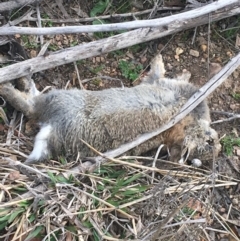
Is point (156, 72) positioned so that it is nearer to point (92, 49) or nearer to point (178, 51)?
point (178, 51)

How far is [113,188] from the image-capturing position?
4578 millimetres

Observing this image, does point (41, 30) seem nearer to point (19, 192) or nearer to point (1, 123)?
point (1, 123)

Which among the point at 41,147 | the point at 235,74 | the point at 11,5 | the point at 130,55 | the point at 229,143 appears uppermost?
the point at 11,5

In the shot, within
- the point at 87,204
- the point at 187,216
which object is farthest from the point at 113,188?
the point at 187,216

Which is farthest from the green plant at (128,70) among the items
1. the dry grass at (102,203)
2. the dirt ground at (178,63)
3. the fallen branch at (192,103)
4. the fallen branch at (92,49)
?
the dry grass at (102,203)

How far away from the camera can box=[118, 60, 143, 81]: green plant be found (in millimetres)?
5430

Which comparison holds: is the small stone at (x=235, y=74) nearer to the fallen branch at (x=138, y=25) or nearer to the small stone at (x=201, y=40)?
the small stone at (x=201, y=40)

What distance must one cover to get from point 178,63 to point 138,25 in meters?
1.16

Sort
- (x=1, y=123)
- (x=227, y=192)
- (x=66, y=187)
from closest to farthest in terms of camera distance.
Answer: (x=66, y=187) < (x=1, y=123) < (x=227, y=192)

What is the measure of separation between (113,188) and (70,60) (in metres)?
1.15

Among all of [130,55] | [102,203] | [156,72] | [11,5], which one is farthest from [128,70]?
[102,203]

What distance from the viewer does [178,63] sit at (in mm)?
5684

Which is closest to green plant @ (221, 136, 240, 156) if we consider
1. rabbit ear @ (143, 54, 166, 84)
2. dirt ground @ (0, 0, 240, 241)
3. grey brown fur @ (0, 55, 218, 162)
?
dirt ground @ (0, 0, 240, 241)

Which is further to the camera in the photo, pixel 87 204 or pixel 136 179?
pixel 136 179
